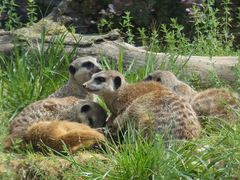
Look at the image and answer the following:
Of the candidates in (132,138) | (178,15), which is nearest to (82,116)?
(132,138)

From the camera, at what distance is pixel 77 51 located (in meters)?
8.91

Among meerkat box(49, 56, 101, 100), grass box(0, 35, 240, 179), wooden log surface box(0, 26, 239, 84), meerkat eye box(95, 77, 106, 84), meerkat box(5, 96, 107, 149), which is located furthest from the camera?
wooden log surface box(0, 26, 239, 84)

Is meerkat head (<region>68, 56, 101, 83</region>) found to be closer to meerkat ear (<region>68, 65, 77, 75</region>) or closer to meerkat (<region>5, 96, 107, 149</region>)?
meerkat ear (<region>68, 65, 77, 75</region>)

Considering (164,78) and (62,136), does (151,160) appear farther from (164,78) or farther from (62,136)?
(164,78)

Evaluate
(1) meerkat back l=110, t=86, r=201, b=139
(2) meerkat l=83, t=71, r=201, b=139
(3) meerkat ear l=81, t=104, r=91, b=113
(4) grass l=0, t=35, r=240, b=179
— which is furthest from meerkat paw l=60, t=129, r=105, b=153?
(3) meerkat ear l=81, t=104, r=91, b=113

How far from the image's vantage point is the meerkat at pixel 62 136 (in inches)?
259

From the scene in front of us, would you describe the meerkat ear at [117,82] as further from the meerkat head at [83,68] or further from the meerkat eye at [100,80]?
the meerkat head at [83,68]

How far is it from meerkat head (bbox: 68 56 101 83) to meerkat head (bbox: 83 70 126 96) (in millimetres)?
656

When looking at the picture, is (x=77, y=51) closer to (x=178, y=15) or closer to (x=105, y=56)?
(x=105, y=56)

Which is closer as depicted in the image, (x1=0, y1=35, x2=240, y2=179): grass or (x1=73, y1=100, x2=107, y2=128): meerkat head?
(x1=0, y1=35, x2=240, y2=179): grass

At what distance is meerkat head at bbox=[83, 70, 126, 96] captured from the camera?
7.41 m

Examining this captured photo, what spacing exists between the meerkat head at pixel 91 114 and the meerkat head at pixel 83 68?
0.70 metres

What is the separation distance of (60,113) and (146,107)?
0.95 metres

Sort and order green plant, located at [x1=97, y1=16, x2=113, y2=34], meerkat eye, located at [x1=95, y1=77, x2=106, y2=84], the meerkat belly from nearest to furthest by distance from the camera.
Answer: the meerkat belly → meerkat eye, located at [x1=95, y1=77, x2=106, y2=84] → green plant, located at [x1=97, y1=16, x2=113, y2=34]
